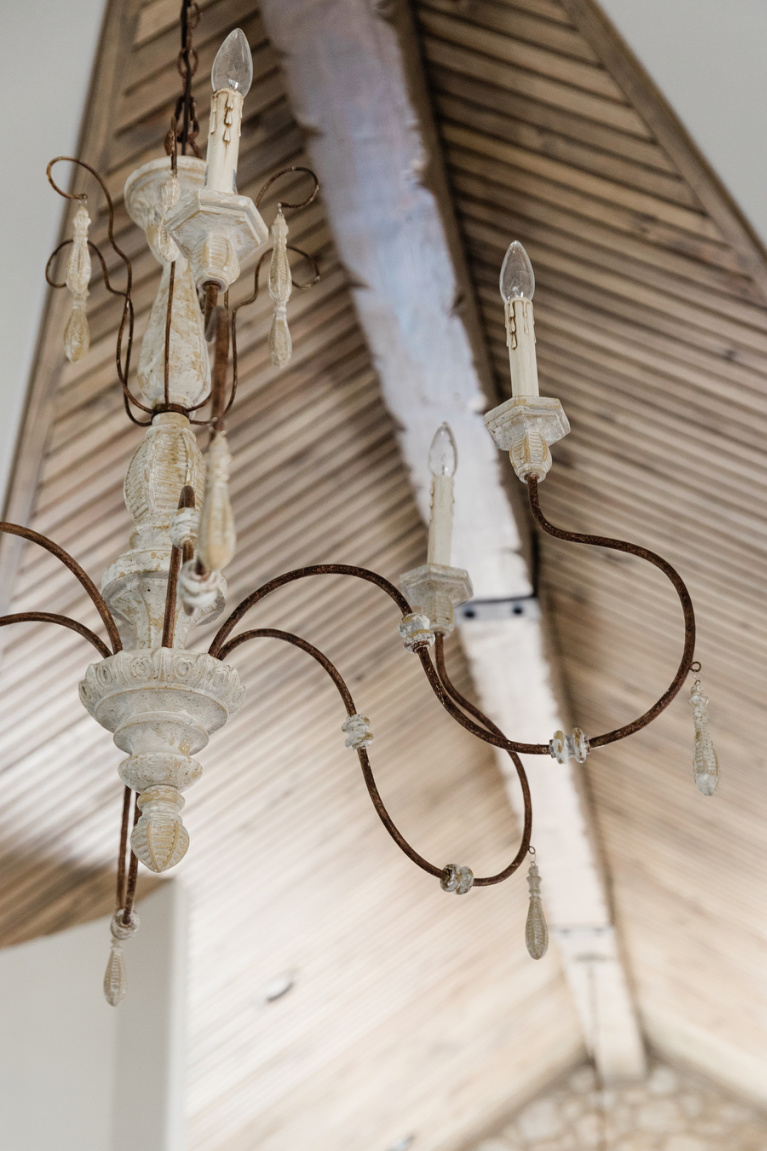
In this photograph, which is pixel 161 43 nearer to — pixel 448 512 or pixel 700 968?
pixel 448 512

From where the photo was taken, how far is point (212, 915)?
416cm

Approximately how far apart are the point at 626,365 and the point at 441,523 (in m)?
1.11

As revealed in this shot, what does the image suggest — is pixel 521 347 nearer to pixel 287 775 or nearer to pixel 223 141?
pixel 223 141

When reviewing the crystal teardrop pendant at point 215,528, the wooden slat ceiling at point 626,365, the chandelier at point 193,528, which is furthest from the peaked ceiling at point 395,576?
the crystal teardrop pendant at point 215,528

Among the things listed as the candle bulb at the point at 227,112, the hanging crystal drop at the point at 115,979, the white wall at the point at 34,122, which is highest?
the white wall at the point at 34,122

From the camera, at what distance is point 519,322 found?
140 cm

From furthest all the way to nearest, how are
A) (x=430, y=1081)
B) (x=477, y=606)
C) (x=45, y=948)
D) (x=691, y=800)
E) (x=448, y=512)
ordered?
(x=430, y=1081) → (x=691, y=800) → (x=45, y=948) → (x=477, y=606) → (x=448, y=512)

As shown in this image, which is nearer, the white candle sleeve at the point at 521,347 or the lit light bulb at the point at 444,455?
the white candle sleeve at the point at 521,347

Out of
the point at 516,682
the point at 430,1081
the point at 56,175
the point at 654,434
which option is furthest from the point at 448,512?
the point at 430,1081

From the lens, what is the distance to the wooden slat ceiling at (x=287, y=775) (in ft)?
7.99

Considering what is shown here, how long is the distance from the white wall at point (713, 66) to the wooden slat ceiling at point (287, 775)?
667mm

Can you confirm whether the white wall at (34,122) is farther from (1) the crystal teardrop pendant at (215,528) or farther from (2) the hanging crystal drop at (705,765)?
(2) the hanging crystal drop at (705,765)

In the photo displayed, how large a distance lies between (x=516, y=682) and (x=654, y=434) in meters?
1.04

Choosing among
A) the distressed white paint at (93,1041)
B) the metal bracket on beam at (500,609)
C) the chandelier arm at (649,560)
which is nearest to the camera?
the chandelier arm at (649,560)
